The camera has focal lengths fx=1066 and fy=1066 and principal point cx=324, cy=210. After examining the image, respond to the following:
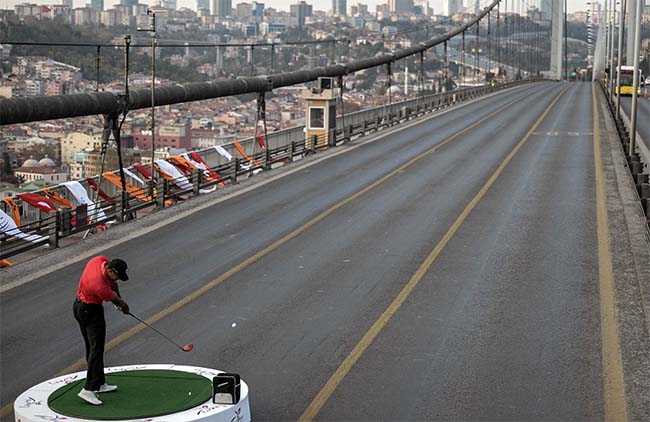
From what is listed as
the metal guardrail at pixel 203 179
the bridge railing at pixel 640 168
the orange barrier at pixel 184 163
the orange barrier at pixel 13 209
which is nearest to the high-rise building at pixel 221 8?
the metal guardrail at pixel 203 179

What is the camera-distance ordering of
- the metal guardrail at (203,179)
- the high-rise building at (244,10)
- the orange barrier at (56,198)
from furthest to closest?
the high-rise building at (244,10) → the orange barrier at (56,198) → the metal guardrail at (203,179)

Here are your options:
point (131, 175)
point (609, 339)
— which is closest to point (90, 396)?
point (609, 339)

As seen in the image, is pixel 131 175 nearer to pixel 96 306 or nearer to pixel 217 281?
pixel 217 281

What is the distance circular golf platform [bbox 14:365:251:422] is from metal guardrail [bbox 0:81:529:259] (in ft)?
32.9

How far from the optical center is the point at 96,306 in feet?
39.5

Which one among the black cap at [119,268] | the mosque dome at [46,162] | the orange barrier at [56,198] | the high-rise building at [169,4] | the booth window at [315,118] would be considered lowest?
the orange barrier at [56,198]

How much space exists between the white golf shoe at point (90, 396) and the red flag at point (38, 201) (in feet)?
49.5

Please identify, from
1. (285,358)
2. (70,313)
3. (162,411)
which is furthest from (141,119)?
(162,411)

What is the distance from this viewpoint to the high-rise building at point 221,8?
93938mm

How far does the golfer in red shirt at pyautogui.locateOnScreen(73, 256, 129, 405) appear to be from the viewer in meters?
11.8

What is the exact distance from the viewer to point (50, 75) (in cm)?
3250

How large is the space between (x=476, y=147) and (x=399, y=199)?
59.0 ft

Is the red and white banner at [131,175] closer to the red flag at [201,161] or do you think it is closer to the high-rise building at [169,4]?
the red flag at [201,161]

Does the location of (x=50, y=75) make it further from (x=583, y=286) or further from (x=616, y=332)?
(x=616, y=332)
